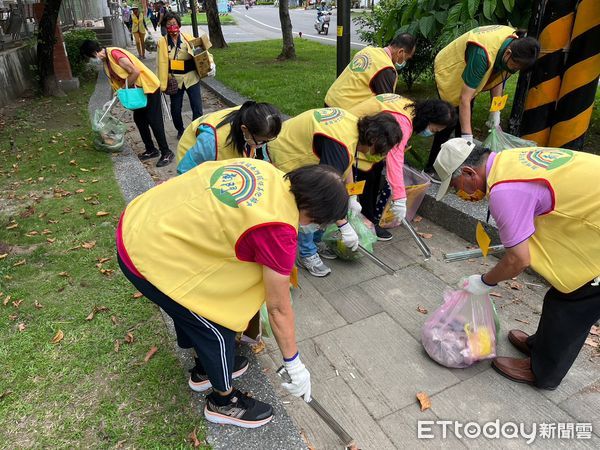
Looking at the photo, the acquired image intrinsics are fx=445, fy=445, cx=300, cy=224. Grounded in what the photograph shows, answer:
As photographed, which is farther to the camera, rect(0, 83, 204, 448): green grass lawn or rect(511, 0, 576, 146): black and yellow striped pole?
rect(511, 0, 576, 146): black and yellow striped pole

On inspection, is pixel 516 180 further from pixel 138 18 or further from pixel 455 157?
pixel 138 18

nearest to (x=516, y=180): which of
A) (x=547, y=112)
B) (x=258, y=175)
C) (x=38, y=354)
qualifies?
(x=258, y=175)

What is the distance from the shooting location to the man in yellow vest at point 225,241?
1.59 metres

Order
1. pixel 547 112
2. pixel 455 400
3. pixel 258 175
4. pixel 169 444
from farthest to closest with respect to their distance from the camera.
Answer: pixel 547 112 → pixel 455 400 → pixel 169 444 → pixel 258 175

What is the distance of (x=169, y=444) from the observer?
6.64 ft

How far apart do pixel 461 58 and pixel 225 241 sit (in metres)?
3.32

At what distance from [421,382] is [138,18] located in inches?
561

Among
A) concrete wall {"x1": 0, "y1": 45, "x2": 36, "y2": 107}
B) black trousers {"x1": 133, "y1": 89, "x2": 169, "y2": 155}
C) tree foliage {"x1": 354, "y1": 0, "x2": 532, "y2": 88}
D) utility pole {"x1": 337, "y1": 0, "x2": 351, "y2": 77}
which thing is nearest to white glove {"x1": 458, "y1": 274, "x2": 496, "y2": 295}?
tree foliage {"x1": 354, "y1": 0, "x2": 532, "y2": 88}

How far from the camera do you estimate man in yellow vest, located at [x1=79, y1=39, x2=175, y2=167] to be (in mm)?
4992

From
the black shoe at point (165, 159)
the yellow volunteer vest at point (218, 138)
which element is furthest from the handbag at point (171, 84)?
the yellow volunteer vest at point (218, 138)

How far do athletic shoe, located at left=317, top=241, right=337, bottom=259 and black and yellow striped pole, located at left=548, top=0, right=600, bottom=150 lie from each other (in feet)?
8.86

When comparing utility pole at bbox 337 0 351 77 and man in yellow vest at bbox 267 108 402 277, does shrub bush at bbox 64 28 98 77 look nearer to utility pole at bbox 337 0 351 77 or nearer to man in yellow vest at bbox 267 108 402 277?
utility pole at bbox 337 0 351 77

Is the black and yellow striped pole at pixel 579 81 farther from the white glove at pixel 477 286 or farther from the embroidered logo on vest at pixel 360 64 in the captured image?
the white glove at pixel 477 286

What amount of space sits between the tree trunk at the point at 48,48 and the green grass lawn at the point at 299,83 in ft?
10.8
